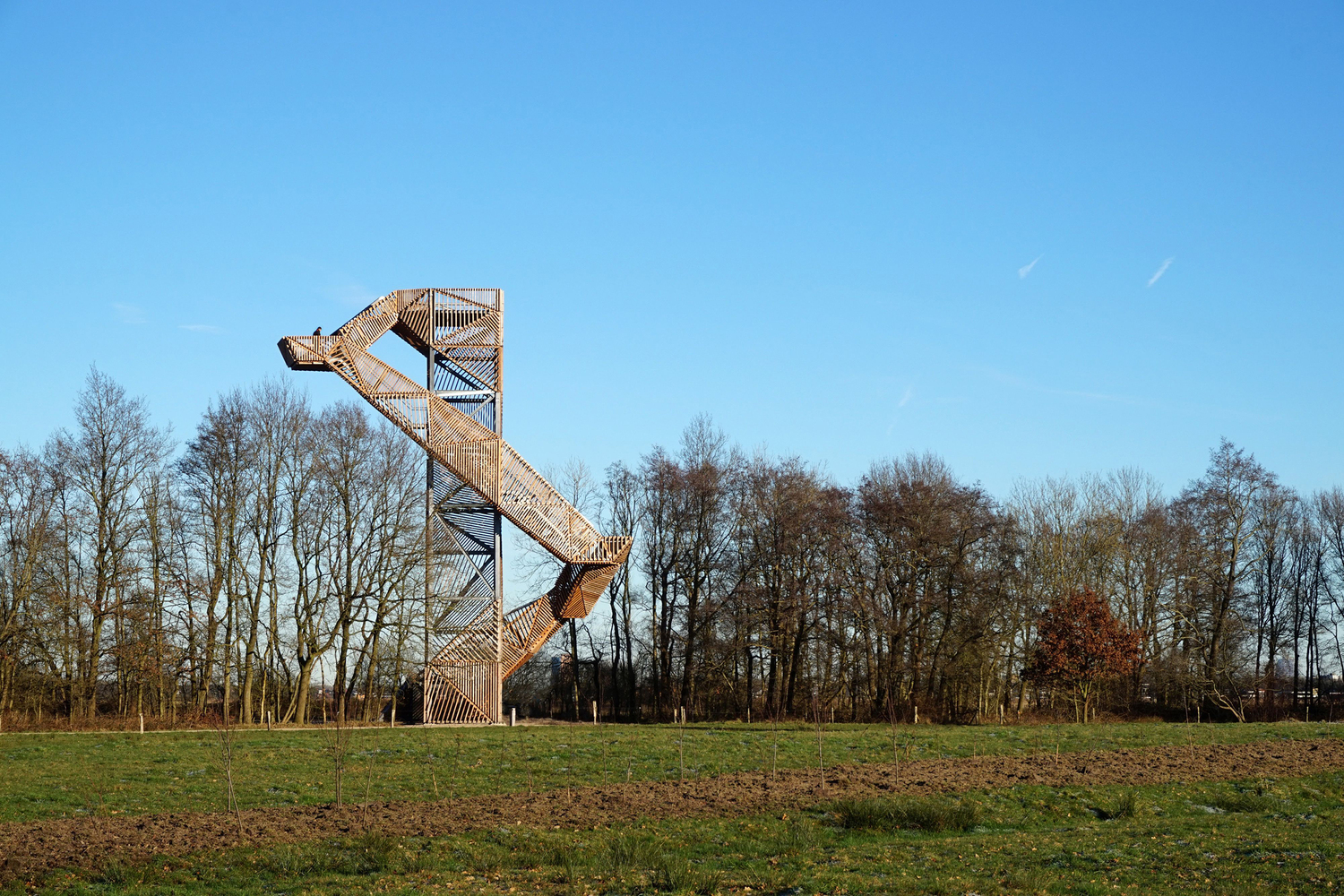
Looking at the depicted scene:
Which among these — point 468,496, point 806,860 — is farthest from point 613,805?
point 468,496

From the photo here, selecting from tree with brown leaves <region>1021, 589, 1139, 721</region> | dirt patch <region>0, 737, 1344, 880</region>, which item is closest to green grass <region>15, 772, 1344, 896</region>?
dirt patch <region>0, 737, 1344, 880</region>

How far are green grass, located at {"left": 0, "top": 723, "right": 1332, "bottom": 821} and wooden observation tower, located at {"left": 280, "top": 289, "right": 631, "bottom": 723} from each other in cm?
351

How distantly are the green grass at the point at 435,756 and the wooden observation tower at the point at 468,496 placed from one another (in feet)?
11.5

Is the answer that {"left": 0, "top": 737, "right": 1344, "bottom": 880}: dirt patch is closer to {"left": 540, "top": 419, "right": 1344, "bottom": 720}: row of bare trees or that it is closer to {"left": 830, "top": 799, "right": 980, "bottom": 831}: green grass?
{"left": 830, "top": 799, "right": 980, "bottom": 831}: green grass

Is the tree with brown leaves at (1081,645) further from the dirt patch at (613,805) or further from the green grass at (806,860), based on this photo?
the green grass at (806,860)

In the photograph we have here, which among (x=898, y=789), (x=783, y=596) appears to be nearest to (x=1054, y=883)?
(x=898, y=789)

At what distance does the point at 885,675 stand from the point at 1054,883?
33165mm

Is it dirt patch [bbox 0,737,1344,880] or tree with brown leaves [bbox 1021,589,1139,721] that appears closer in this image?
dirt patch [bbox 0,737,1344,880]

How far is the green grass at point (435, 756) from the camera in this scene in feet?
56.0

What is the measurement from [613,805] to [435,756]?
24.8ft

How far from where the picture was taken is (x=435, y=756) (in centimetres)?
2219

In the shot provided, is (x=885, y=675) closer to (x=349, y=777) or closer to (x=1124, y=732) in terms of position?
(x=1124, y=732)

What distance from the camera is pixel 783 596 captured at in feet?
142

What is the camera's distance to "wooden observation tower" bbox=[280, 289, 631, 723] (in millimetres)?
33031
